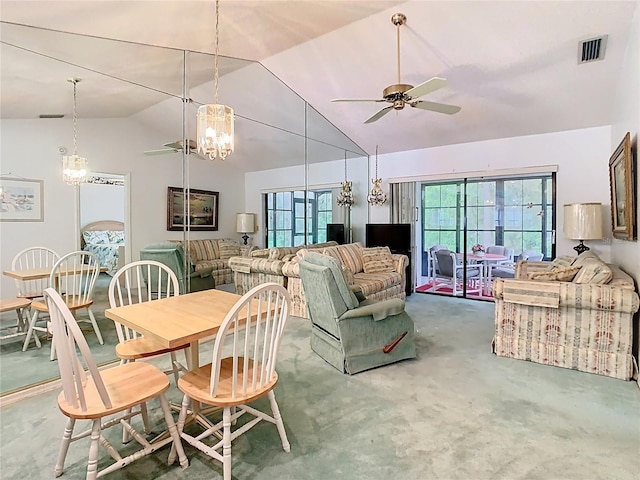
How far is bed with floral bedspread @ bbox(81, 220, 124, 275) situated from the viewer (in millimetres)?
3159

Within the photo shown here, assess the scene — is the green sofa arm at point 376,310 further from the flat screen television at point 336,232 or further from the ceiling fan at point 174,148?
the flat screen television at point 336,232

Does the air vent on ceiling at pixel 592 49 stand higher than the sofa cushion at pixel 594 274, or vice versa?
the air vent on ceiling at pixel 592 49

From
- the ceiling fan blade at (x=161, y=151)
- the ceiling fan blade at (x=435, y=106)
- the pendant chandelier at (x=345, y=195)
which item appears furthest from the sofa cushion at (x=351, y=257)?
the ceiling fan blade at (x=161, y=151)

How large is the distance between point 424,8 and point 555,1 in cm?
109

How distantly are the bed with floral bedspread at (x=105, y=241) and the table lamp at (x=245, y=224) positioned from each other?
139 cm

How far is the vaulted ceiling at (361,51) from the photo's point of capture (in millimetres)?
2859

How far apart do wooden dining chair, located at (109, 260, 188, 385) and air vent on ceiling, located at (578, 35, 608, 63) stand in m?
4.32

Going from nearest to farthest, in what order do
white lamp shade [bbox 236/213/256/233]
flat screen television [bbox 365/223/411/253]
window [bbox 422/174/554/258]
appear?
white lamp shade [bbox 236/213/256/233], window [bbox 422/174/554/258], flat screen television [bbox 365/223/411/253]

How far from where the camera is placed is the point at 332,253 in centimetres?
518

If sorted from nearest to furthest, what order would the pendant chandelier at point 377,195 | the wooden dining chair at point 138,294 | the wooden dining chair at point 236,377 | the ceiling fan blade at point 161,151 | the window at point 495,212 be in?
the wooden dining chair at point 236,377 → the wooden dining chair at point 138,294 → the ceiling fan blade at point 161,151 → the window at point 495,212 → the pendant chandelier at point 377,195

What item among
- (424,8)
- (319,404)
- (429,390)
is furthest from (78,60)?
(429,390)

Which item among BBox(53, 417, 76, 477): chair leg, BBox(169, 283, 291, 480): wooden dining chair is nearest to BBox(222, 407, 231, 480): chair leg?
BBox(169, 283, 291, 480): wooden dining chair

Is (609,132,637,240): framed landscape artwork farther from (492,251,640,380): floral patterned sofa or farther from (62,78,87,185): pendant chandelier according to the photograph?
(62,78,87,185): pendant chandelier

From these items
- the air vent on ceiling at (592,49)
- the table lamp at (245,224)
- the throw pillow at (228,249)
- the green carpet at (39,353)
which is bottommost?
the green carpet at (39,353)
